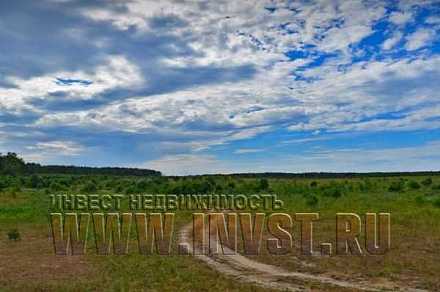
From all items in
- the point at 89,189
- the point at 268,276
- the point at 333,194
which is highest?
the point at 89,189

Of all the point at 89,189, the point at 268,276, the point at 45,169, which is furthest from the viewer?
the point at 45,169

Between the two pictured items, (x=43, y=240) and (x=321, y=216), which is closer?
(x=43, y=240)

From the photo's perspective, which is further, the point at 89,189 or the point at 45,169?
the point at 45,169

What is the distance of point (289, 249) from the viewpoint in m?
17.2

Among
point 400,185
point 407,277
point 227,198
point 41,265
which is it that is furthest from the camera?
point 400,185

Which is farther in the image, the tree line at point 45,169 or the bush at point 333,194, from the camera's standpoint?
the tree line at point 45,169

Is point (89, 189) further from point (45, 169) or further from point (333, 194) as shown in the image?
point (45, 169)

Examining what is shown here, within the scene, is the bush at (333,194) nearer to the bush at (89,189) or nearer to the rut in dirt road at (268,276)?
the bush at (89,189)

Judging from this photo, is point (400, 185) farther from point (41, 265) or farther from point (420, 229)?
point (41, 265)

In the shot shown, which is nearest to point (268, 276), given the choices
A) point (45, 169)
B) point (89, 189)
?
point (89, 189)

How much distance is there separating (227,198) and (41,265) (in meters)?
25.9

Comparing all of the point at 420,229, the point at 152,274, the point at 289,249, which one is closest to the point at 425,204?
the point at 420,229

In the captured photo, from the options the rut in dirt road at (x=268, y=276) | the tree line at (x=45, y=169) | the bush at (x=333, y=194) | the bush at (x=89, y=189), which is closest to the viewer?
the rut in dirt road at (x=268, y=276)

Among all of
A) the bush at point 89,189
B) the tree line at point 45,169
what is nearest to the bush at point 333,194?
the bush at point 89,189
